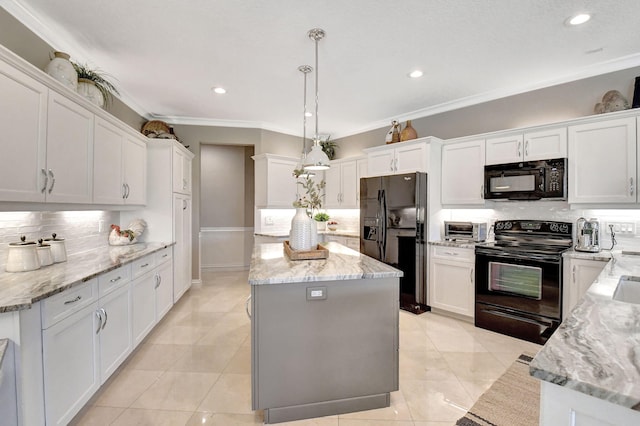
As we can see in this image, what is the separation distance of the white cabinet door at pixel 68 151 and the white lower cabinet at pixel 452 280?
361 cm

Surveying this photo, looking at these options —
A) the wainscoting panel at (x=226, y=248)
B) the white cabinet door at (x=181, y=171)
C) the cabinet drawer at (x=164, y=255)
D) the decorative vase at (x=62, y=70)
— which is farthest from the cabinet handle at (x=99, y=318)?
the wainscoting panel at (x=226, y=248)

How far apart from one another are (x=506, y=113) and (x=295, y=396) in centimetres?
374

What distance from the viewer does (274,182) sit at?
4941 millimetres

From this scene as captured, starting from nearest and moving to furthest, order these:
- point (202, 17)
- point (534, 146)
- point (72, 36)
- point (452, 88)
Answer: point (202, 17), point (72, 36), point (534, 146), point (452, 88)

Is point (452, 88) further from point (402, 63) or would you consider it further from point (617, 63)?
point (617, 63)

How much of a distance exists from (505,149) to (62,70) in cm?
412

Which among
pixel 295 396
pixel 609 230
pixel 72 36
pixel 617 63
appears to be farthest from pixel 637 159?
pixel 72 36

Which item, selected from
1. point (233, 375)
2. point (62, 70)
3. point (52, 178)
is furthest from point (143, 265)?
point (62, 70)

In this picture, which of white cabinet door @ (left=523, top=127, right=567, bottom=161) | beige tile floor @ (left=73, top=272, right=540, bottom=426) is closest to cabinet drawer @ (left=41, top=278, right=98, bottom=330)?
beige tile floor @ (left=73, top=272, right=540, bottom=426)

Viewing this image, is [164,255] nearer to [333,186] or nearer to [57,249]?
[57,249]

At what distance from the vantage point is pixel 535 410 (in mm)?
1804

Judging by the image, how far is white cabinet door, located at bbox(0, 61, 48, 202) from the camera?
1.60 m

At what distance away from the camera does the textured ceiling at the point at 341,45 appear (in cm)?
213

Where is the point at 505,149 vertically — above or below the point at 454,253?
above
